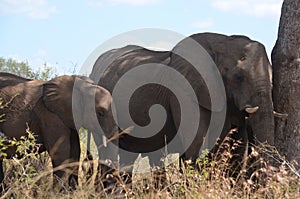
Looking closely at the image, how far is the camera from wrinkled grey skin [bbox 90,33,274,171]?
650 centimetres

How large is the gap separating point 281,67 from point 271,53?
30 cm

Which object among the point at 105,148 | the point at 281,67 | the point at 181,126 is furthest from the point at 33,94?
the point at 281,67

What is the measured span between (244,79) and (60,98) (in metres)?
2.19

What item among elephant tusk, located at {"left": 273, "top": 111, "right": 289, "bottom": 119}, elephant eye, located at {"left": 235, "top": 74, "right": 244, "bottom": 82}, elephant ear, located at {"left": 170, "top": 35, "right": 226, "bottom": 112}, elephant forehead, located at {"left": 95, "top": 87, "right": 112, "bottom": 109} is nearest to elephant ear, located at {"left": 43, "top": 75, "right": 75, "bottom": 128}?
elephant forehead, located at {"left": 95, "top": 87, "right": 112, "bottom": 109}

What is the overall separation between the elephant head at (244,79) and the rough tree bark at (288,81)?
0.50ft

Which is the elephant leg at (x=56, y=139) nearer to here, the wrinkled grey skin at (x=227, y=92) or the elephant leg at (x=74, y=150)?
the elephant leg at (x=74, y=150)

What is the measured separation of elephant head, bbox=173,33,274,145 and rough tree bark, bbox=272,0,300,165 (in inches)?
6.0

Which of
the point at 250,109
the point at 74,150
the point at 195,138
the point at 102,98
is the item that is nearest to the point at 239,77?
the point at 250,109

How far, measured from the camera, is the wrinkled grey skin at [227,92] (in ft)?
21.3

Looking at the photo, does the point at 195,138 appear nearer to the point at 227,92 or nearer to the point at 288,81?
the point at 227,92

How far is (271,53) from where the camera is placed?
22.6ft

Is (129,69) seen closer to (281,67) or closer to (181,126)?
(181,126)

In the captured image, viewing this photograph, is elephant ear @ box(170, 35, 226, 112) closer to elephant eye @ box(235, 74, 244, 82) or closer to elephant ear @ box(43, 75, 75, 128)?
elephant eye @ box(235, 74, 244, 82)

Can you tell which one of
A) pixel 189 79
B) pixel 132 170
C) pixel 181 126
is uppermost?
pixel 189 79
